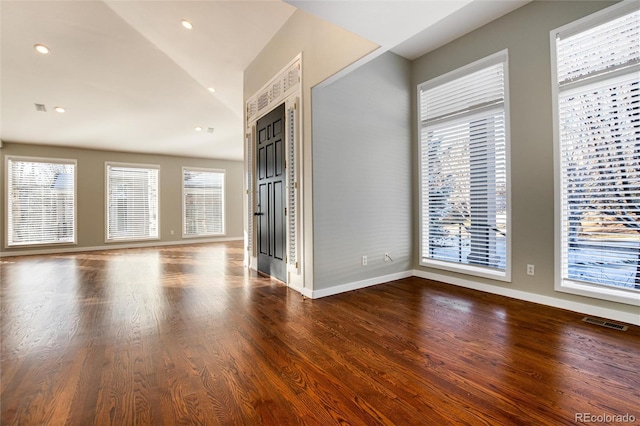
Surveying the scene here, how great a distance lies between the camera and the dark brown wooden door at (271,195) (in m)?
3.89

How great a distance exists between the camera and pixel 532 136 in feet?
9.96

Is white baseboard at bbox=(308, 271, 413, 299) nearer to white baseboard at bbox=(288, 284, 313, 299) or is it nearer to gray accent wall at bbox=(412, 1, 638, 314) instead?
white baseboard at bbox=(288, 284, 313, 299)

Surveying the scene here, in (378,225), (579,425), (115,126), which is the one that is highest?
(115,126)

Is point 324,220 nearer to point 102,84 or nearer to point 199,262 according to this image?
point 199,262

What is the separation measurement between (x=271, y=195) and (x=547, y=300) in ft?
11.2

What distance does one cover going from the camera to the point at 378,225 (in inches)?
152

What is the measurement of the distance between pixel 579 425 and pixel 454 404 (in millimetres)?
519

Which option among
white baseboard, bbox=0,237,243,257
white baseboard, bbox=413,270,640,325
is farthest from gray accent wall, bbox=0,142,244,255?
white baseboard, bbox=413,270,640,325

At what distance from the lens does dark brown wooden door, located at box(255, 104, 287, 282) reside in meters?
3.89

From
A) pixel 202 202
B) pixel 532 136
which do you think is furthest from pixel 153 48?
pixel 202 202

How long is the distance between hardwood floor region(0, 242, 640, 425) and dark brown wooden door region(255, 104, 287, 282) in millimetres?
852

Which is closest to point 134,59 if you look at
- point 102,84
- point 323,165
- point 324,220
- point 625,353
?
point 102,84

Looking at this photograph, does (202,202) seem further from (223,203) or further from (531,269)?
(531,269)
